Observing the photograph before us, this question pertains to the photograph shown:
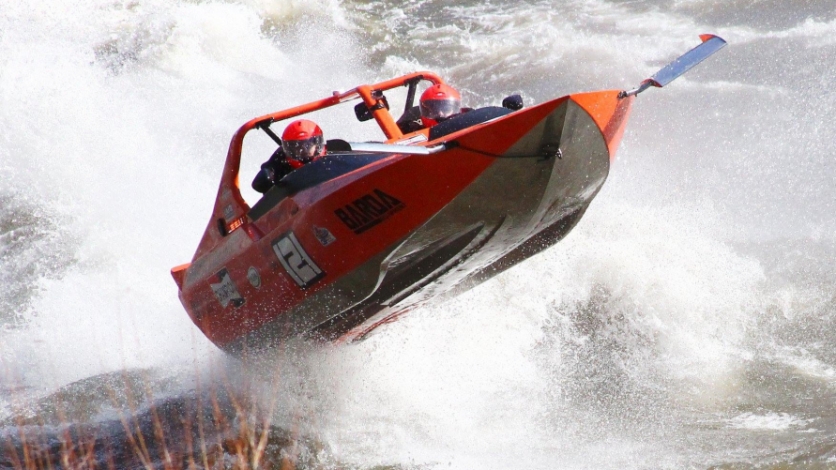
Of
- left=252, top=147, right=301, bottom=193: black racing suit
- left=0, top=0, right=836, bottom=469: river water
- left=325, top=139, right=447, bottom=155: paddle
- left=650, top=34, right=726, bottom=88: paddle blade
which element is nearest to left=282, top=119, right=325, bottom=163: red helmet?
left=252, top=147, right=301, bottom=193: black racing suit

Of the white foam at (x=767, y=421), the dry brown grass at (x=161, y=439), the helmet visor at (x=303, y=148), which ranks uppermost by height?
the helmet visor at (x=303, y=148)

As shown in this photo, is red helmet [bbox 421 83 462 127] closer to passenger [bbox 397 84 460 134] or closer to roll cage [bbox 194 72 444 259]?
passenger [bbox 397 84 460 134]

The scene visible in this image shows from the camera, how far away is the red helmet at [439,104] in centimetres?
576

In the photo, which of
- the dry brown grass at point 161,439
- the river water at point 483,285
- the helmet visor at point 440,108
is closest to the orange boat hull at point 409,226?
the dry brown grass at point 161,439

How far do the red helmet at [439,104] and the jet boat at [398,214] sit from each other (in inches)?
12.0

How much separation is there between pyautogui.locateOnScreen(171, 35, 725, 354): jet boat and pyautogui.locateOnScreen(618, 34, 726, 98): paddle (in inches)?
0.4

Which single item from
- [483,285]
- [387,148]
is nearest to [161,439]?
[387,148]

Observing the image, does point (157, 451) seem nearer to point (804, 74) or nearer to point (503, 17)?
point (804, 74)

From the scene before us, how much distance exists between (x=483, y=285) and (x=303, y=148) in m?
3.09

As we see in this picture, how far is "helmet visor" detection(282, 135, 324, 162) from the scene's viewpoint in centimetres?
556

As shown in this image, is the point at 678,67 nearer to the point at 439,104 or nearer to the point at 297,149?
the point at 439,104

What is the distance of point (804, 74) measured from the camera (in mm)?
11992

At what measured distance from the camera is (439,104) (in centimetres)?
576

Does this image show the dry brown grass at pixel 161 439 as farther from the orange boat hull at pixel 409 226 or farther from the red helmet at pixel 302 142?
the red helmet at pixel 302 142
